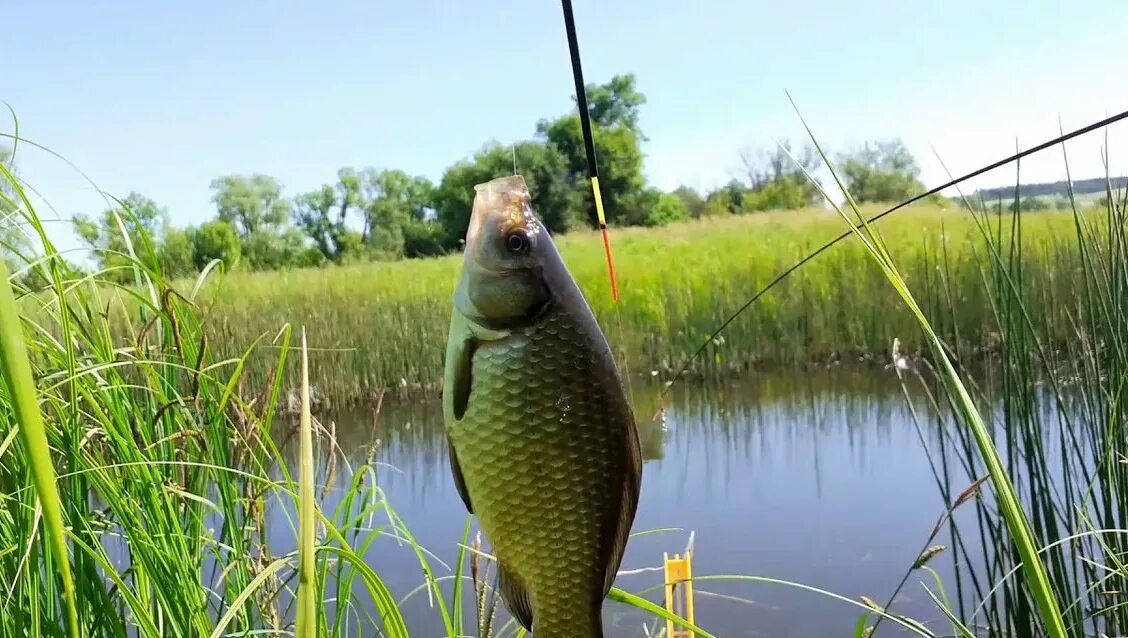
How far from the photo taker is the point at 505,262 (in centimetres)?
47

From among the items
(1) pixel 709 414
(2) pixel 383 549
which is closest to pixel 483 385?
(2) pixel 383 549

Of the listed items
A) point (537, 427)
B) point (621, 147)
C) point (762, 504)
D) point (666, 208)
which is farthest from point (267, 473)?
point (666, 208)

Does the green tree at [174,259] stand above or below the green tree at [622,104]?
below

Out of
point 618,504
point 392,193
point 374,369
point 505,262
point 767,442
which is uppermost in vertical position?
point 392,193

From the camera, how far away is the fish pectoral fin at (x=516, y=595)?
18.6 inches

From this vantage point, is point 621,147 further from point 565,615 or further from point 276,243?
point 565,615

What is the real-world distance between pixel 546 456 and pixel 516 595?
9 cm

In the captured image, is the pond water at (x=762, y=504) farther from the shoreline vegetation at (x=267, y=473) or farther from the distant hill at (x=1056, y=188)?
the distant hill at (x=1056, y=188)

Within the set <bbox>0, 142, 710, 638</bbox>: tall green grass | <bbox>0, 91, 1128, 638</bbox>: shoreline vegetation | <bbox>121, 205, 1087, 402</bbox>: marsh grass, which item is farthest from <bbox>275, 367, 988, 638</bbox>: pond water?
<bbox>0, 142, 710, 638</bbox>: tall green grass

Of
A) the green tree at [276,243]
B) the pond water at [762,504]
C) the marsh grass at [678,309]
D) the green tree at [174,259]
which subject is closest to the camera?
the green tree at [174,259]

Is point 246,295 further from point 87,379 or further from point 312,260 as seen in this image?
point 312,260

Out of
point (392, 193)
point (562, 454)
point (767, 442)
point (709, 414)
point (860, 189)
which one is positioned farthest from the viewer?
point (860, 189)

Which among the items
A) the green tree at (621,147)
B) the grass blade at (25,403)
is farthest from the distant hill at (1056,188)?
the green tree at (621,147)

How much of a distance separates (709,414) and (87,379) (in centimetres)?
369
